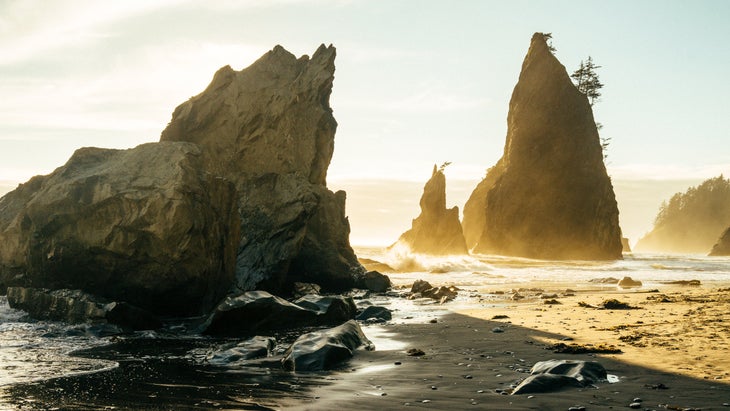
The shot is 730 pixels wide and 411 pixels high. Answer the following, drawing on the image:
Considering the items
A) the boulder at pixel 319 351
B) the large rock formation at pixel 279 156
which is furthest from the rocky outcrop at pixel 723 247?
the boulder at pixel 319 351

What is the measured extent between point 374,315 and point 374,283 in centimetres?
1135

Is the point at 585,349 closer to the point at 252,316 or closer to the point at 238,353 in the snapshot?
the point at 238,353

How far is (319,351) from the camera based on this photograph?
8445mm

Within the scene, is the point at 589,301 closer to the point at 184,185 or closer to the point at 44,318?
the point at 184,185

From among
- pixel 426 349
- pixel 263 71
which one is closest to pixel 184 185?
pixel 426 349

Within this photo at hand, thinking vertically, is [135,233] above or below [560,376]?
above

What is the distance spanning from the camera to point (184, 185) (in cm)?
1572

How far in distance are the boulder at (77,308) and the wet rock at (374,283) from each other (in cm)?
1341

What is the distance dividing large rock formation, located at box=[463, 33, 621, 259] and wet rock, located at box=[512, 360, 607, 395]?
58082mm

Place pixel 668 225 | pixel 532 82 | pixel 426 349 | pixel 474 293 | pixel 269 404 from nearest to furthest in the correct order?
1. pixel 269 404
2. pixel 426 349
3. pixel 474 293
4. pixel 532 82
5. pixel 668 225

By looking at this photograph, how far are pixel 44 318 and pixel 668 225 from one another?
420 feet

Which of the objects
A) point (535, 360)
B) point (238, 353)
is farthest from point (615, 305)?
point (238, 353)

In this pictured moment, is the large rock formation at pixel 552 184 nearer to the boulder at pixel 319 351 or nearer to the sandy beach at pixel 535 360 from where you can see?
the sandy beach at pixel 535 360

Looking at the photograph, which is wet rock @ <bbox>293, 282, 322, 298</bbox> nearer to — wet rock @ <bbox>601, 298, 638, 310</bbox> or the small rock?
wet rock @ <bbox>601, 298, 638, 310</bbox>
